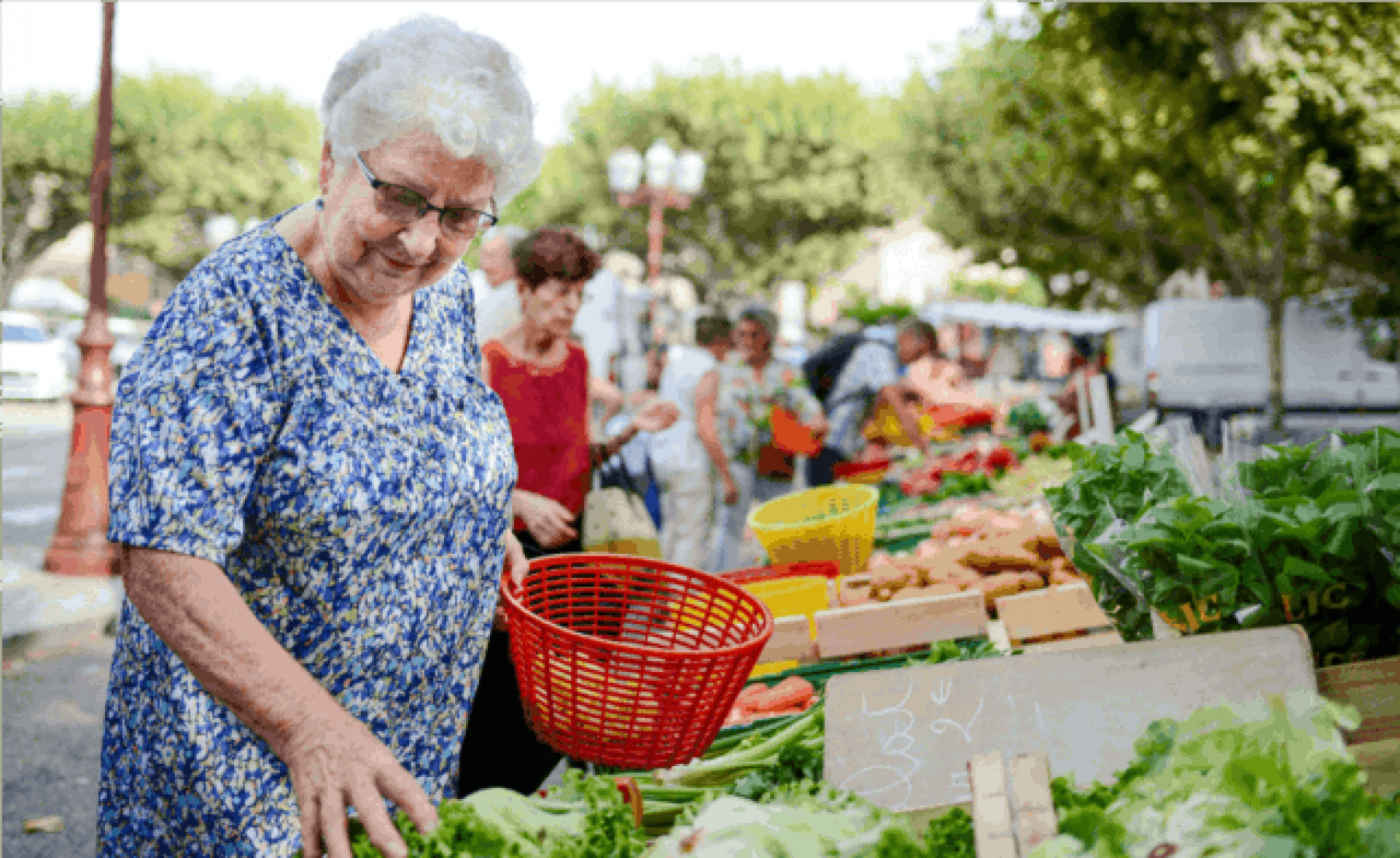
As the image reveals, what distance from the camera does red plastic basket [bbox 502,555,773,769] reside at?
1.86m

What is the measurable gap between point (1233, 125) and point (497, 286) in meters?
9.60

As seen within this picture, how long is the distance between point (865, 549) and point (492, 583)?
240cm

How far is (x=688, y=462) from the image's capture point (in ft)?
22.3

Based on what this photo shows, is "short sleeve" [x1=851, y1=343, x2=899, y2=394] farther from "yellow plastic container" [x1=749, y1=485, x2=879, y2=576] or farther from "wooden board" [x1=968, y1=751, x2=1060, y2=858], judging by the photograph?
"wooden board" [x1=968, y1=751, x2=1060, y2=858]

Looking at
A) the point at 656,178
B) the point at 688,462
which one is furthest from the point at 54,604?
the point at 656,178

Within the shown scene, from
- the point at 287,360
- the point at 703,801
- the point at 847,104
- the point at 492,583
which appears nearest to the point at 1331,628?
the point at 703,801

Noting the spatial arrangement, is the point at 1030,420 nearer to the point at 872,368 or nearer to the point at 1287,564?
the point at 872,368

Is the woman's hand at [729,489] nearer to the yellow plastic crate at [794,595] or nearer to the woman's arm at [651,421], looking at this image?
the woman's arm at [651,421]

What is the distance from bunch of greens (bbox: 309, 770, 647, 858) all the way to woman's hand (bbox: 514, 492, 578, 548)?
1.31 meters

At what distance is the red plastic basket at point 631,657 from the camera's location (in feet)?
6.11

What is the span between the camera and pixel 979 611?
301 cm

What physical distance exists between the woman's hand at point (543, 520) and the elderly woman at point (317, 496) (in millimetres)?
1099

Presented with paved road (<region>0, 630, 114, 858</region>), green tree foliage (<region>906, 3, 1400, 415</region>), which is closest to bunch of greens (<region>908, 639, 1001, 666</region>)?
paved road (<region>0, 630, 114, 858</region>)

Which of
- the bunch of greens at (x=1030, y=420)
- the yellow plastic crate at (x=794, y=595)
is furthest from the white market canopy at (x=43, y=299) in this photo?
the yellow plastic crate at (x=794, y=595)
